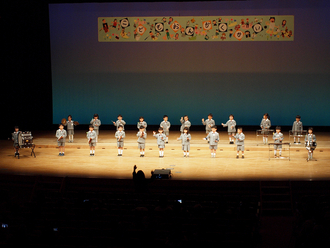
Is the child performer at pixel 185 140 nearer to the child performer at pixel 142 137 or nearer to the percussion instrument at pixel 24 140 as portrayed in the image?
the child performer at pixel 142 137

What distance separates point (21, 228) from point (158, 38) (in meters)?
14.2

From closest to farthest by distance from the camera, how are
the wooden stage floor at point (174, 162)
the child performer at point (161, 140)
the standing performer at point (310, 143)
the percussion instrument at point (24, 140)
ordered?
1. the wooden stage floor at point (174, 162)
2. the standing performer at point (310, 143)
3. the percussion instrument at point (24, 140)
4. the child performer at point (161, 140)

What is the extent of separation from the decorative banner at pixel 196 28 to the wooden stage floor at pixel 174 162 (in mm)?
5014

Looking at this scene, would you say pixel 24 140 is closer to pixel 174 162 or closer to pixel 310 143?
pixel 174 162

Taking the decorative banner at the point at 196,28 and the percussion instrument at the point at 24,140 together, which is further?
the decorative banner at the point at 196,28

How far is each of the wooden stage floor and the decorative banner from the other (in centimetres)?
501

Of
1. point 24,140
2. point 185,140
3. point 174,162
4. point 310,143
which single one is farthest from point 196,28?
point 24,140

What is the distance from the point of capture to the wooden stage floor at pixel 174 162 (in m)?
9.79

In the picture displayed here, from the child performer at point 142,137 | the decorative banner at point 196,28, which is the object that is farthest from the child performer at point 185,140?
the decorative banner at point 196,28

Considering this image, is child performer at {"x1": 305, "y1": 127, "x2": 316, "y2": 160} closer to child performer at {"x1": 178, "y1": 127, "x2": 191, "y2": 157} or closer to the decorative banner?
child performer at {"x1": 178, "y1": 127, "x2": 191, "y2": 157}

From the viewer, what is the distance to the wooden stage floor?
9789mm

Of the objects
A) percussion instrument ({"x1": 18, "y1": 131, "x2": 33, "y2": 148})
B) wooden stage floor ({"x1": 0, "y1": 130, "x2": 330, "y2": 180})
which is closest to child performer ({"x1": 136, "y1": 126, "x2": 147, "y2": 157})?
wooden stage floor ({"x1": 0, "y1": 130, "x2": 330, "y2": 180})

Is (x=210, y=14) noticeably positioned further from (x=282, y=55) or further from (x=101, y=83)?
(x=101, y=83)

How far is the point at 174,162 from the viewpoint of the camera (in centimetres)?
1149
